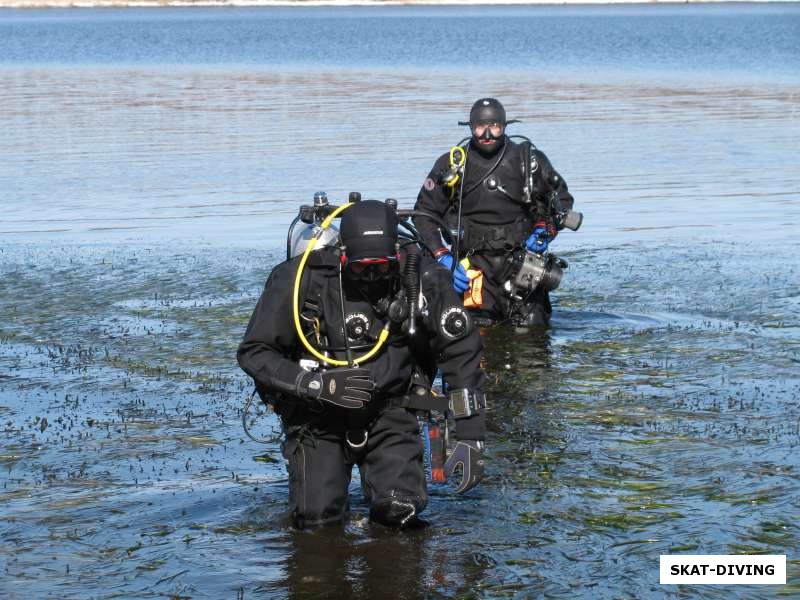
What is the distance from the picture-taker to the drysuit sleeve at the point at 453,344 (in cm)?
661

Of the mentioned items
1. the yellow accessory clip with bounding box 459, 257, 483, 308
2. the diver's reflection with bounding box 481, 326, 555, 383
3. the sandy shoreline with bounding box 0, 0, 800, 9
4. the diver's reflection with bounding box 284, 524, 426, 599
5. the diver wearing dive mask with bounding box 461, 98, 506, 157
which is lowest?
the diver's reflection with bounding box 284, 524, 426, 599

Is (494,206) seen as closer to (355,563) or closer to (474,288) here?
(474,288)

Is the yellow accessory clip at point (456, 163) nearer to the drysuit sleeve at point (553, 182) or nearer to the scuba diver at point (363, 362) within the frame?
the drysuit sleeve at point (553, 182)

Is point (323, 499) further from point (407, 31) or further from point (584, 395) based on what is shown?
point (407, 31)

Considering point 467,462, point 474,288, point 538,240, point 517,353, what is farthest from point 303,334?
point 538,240

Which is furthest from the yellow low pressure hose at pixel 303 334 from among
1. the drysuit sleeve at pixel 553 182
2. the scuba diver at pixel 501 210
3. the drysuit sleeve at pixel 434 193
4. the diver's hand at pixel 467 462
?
the drysuit sleeve at pixel 553 182

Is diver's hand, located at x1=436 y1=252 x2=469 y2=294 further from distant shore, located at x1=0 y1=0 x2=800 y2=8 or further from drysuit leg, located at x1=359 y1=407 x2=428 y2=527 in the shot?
distant shore, located at x1=0 y1=0 x2=800 y2=8

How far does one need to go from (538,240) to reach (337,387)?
213 inches

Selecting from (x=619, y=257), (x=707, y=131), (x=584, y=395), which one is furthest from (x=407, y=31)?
(x=584, y=395)

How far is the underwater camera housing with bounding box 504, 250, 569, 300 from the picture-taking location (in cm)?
1146

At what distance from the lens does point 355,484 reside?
25.8 feet

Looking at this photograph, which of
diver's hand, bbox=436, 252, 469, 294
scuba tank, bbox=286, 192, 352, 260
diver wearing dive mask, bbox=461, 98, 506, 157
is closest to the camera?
scuba tank, bbox=286, 192, 352, 260

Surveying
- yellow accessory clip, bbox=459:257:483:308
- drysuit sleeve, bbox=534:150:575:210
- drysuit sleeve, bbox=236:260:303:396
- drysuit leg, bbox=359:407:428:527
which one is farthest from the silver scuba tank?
drysuit sleeve, bbox=534:150:575:210

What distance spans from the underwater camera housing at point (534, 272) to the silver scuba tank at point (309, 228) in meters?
4.46
